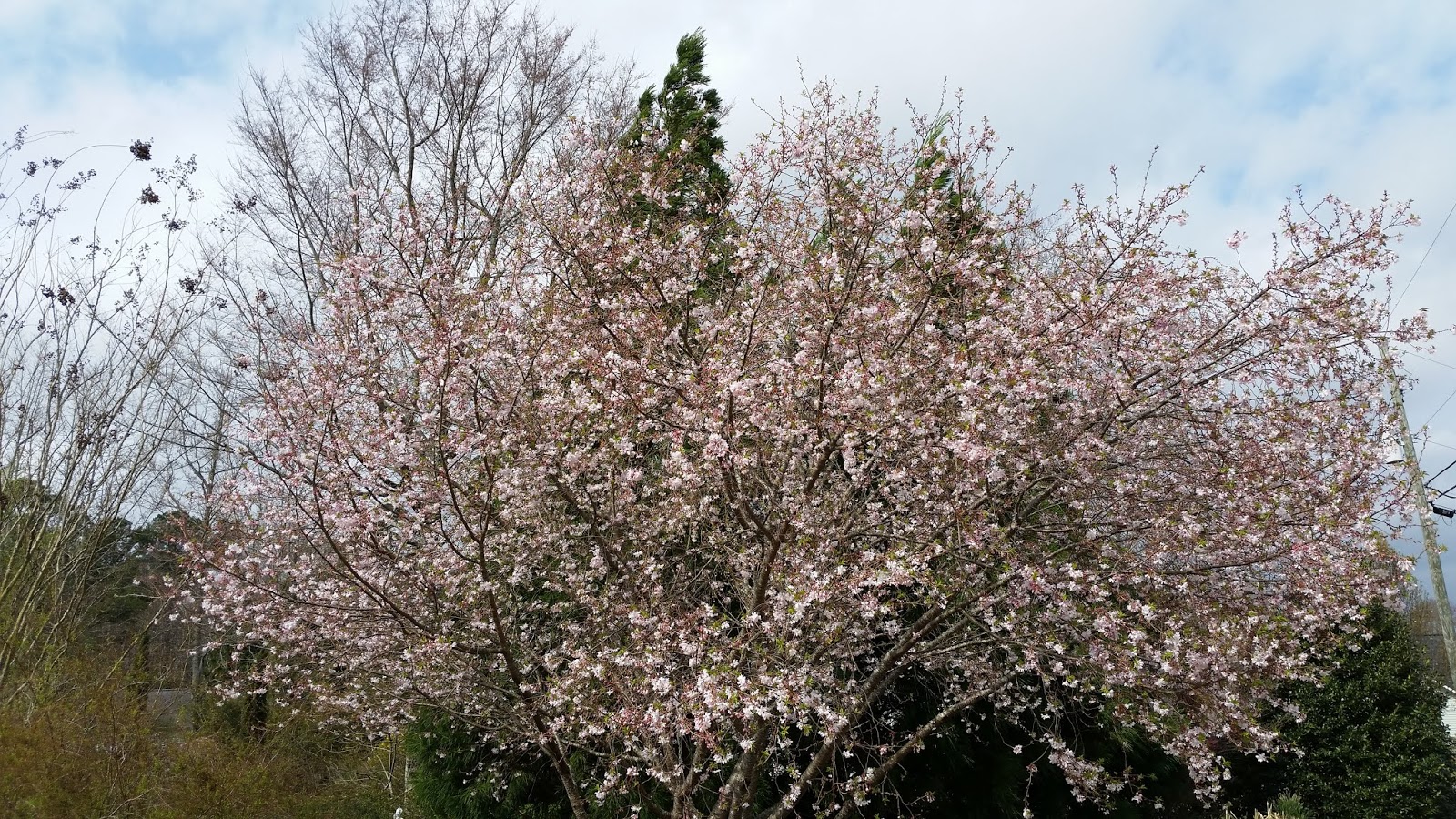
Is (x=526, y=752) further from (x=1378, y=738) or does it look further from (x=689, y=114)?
(x=1378, y=738)

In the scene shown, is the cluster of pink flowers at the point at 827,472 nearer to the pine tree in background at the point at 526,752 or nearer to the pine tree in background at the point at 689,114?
the pine tree in background at the point at 526,752

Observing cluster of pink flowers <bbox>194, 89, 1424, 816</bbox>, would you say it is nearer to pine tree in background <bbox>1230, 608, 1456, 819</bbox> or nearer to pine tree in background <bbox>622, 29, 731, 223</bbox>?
pine tree in background <bbox>622, 29, 731, 223</bbox>

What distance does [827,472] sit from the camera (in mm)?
5434

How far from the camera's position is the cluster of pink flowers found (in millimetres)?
4566

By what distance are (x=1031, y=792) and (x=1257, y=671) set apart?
10.5 ft

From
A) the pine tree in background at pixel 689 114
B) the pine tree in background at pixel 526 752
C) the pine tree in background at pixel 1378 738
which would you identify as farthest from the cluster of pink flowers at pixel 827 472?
the pine tree in background at pixel 1378 738

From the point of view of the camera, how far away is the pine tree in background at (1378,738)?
1035 centimetres

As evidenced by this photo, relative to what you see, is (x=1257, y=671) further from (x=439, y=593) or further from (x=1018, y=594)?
(x=439, y=593)

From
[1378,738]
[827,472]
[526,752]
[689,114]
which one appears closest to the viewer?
[827,472]

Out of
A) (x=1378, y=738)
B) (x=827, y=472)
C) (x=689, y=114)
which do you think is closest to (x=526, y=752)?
(x=827, y=472)

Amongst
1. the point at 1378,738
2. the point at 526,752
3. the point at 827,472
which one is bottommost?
the point at 526,752

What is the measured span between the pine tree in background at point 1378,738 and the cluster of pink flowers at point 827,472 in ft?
21.8

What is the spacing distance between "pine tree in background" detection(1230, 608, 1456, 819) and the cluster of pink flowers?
21.8 ft

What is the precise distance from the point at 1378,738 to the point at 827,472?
9.43 metres
